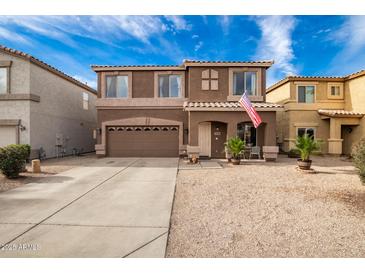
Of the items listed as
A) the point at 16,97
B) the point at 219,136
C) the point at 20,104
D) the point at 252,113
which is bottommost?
the point at 219,136

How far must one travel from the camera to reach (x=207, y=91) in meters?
15.8

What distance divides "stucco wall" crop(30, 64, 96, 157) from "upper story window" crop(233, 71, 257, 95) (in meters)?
14.1

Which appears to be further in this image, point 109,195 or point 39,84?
point 39,84

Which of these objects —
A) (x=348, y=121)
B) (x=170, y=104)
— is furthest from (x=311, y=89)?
(x=170, y=104)

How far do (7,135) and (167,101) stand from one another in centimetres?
1104

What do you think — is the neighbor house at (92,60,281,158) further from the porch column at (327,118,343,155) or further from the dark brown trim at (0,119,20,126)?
the porch column at (327,118,343,155)

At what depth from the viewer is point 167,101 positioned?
52.9 feet

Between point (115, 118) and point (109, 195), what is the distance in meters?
10.6

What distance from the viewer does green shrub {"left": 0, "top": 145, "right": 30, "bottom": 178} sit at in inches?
333

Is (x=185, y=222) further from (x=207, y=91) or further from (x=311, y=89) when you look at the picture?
(x=311, y=89)

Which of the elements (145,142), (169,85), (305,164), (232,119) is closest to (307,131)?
(232,119)

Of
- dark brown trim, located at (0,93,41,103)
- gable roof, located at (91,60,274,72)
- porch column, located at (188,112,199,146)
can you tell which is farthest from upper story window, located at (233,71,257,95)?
dark brown trim, located at (0,93,41,103)

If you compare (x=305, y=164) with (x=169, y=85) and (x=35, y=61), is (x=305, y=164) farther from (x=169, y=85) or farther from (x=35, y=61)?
(x=35, y=61)

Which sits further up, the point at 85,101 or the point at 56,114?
the point at 85,101
